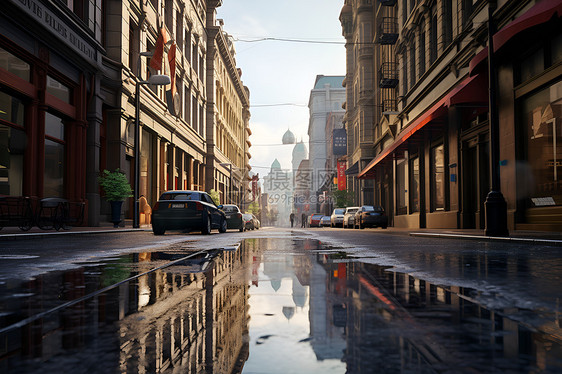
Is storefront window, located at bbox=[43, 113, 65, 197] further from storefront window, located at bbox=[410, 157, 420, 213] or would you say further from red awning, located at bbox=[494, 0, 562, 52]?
storefront window, located at bbox=[410, 157, 420, 213]

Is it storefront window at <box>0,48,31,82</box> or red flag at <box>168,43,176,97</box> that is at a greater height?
red flag at <box>168,43,176,97</box>

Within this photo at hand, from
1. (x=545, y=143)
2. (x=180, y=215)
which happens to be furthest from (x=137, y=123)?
(x=545, y=143)

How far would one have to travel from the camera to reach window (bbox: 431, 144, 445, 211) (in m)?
24.7

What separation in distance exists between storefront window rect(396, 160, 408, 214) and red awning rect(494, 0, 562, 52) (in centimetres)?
1964

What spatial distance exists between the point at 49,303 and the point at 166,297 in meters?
0.73

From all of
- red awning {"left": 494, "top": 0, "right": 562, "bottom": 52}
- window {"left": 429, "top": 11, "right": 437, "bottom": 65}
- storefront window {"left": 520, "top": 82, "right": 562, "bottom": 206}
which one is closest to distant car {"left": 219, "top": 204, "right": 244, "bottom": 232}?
window {"left": 429, "top": 11, "right": 437, "bottom": 65}

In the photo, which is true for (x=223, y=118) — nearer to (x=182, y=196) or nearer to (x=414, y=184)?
(x=414, y=184)

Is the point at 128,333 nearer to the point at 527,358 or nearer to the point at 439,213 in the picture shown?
the point at 527,358

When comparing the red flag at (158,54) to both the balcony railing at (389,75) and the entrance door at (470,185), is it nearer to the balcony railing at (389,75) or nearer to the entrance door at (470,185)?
the balcony railing at (389,75)

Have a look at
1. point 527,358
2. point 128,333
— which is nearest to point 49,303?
point 128,333

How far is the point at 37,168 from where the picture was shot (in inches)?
730

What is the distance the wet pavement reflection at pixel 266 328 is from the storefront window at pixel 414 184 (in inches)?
1014

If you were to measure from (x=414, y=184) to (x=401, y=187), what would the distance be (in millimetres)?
4434

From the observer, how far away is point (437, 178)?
25.8 metres
